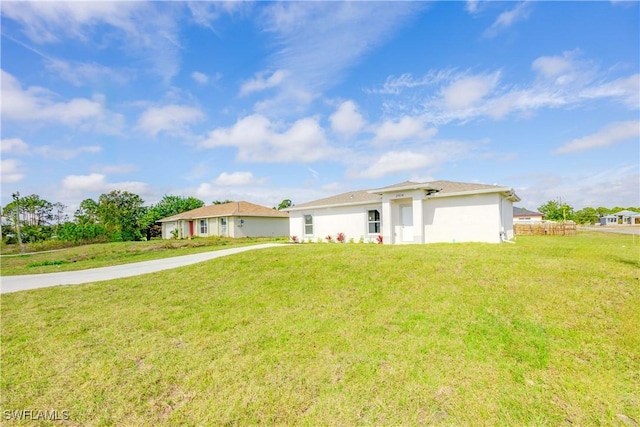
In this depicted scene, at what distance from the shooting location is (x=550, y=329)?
15.7 ft

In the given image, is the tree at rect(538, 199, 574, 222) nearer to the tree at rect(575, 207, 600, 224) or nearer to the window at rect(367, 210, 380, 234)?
the tree at rect(575, 207, 600, 224)

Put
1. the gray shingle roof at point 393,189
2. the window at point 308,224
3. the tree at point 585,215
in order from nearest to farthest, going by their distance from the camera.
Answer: the gray shingle roof at point 393,189 < the window at point 308,224 < the tree at point 585,215

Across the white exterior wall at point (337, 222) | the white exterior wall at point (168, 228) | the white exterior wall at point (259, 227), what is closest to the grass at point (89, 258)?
the white exterior wall at point (337, 222)

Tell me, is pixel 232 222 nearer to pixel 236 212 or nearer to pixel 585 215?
pixel 236 212

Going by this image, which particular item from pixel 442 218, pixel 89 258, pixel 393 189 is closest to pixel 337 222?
pixel 393 189

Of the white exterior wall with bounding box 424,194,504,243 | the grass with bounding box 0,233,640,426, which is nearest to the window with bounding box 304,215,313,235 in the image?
the white exterior wall with bounding box 424,194,504,243

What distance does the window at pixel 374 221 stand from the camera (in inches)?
702

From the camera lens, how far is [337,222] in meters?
19.4

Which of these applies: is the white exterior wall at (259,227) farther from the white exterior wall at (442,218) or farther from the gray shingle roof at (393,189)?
the white exterior wall at (442,218)

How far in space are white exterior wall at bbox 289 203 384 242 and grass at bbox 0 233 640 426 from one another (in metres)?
10.0

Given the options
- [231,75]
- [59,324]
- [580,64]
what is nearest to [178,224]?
[231,75]

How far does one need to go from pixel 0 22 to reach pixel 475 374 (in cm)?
1407

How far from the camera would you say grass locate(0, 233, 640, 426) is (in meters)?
3.32

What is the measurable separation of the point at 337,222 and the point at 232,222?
1421cm
